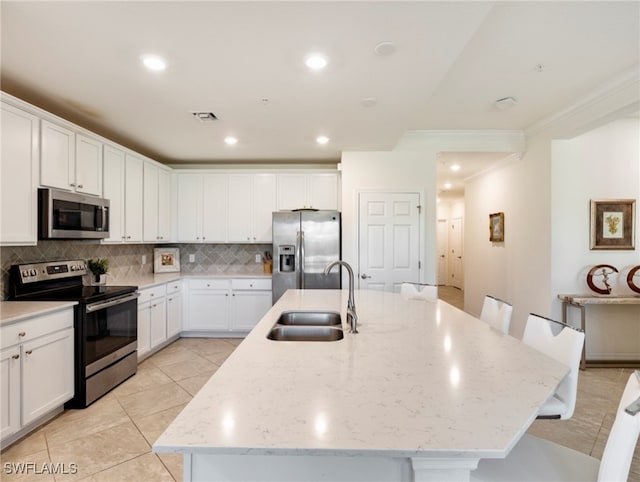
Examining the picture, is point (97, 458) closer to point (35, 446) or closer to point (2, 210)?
point (35, 446)

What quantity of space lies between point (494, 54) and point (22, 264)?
13.3ft

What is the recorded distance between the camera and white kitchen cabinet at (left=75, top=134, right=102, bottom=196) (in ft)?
9.87

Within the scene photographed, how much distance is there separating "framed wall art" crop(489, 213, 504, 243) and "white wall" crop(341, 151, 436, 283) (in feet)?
3.92

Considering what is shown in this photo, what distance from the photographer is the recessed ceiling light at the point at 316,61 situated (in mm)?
2082

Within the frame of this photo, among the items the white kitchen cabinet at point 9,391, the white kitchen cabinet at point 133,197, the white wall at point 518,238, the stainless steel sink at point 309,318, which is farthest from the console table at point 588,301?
the white kitchen cabinet at point 133,197

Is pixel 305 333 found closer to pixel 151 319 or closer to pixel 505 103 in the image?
pixel 151 319

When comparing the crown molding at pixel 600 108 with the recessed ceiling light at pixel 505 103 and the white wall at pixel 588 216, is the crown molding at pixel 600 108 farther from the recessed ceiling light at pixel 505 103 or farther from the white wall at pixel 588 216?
the recessed ceiling light at pixel 505 103

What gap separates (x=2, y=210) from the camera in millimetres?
2275

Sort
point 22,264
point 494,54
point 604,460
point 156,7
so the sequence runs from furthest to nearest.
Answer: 1. point 22,264
2. point 494,54
3. point 156,7
4. point 604,460

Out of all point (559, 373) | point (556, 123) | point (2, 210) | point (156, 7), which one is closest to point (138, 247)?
point (2, 210)

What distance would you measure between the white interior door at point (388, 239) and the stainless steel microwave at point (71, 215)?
2897mm

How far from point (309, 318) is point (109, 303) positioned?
184cm

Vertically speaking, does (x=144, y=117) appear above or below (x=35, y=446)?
above

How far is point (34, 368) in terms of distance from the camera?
2.22 metres
